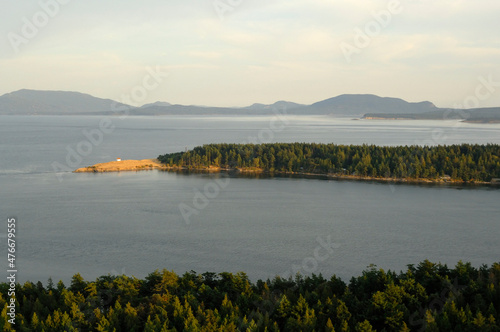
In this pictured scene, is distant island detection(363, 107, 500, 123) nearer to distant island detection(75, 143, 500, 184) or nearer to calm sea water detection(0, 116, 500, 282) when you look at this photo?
distant island detection(75, 143, 500, 184)

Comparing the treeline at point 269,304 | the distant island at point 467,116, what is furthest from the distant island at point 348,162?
the distant island at point 467,116

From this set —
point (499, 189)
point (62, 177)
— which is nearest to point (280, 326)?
point (499, 189)

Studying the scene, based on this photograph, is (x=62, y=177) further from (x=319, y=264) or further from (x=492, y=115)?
(x=492, y=115)

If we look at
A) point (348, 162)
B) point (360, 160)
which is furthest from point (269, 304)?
point (348, 162)

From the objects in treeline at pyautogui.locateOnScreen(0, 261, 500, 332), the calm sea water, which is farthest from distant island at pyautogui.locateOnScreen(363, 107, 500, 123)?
treeline at pyautogui.locateOnScreen(0, 261, 500, 332)

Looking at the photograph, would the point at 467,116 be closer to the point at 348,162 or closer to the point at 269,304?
the point at 348,162
